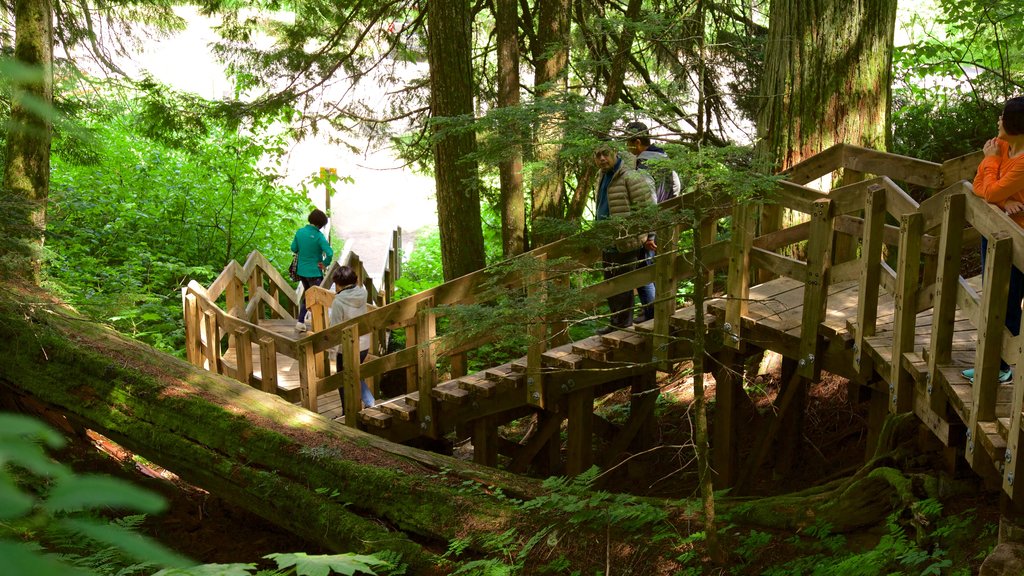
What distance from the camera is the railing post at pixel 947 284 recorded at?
13.8 feet

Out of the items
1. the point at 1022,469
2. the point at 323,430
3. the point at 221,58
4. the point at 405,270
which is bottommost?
the point at 405,270

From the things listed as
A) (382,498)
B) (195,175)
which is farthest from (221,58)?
(382,498)

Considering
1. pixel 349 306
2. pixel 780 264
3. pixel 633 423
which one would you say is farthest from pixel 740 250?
pixel 349 306

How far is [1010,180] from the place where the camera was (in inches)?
168

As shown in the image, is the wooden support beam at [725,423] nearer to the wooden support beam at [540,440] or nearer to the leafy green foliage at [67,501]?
the wooden support beam at [540,440]

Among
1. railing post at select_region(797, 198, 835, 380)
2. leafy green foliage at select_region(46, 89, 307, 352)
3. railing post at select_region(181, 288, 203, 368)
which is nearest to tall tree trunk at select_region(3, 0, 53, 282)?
railing post at select_region(181, 288, 203, 368)

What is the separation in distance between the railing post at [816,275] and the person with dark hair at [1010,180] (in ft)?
4.52

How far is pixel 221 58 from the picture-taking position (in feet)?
42.6

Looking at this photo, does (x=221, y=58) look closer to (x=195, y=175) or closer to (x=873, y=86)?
(x=195, y=175)

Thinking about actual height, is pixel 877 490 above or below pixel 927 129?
below

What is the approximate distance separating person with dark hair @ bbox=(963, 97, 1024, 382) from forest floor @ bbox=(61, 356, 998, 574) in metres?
1.00

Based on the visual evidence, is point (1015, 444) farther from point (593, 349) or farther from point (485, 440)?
point (485, 440)

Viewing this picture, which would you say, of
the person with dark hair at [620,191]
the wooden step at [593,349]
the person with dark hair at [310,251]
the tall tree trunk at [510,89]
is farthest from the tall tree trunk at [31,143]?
the person with dark hair at [620,191]

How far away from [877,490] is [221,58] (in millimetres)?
11455
